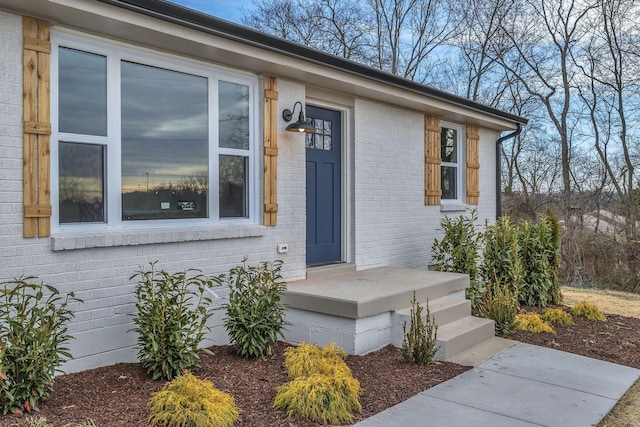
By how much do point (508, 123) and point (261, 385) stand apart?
7286 millimetres

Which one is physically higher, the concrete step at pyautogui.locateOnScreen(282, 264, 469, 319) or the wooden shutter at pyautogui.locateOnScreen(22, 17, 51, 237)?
the wooden shutter at pyautogui.locateOnScreen(22, 17, 51, 237)

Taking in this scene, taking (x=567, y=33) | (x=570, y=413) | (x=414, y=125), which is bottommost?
(x=570, y=413)

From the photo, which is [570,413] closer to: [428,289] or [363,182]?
[428,289]

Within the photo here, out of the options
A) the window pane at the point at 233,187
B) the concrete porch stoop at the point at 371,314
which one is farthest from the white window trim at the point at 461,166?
the window pane at the point at 233,187

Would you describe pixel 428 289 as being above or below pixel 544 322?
above

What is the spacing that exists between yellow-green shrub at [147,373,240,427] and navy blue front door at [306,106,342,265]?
312cm

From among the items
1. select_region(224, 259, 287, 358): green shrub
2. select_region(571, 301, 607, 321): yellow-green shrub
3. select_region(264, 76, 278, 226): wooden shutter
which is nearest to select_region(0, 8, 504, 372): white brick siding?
select_region(264, 76, 278, 226): wooden shutter

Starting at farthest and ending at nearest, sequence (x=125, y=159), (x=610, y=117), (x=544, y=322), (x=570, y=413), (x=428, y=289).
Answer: (x=610, y=117), (x=544, y=322), (x=428, y=289), (x=125, y=159), (x=570, y=413)

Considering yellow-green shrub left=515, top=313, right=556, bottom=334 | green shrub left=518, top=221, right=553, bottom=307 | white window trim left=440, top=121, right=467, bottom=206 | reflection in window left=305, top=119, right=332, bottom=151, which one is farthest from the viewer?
white window trim left=440, top=121, right=467, bottom=206

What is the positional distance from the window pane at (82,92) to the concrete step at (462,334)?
3534 mm

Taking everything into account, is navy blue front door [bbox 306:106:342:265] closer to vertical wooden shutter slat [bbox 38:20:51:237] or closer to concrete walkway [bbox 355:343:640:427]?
concrete walkway [bbox 355:343:640:427]

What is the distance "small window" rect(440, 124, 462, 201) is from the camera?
8.52m

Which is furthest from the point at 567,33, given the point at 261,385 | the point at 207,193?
the point at 261,385

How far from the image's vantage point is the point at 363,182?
6.68 m
